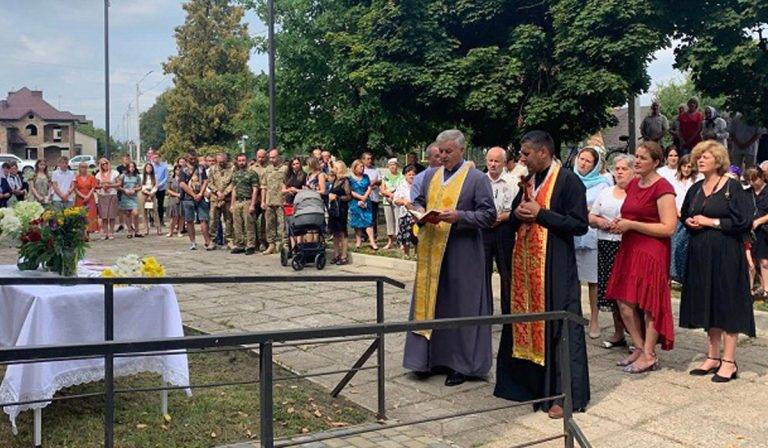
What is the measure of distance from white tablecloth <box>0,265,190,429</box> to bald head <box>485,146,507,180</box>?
3.78m

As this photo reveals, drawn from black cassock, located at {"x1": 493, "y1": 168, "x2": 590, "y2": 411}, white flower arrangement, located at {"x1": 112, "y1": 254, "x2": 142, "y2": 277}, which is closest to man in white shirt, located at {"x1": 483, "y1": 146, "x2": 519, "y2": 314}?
black cassock, located at {"x1": 493, "y1": 168, "x2": 590, "y2": 411}

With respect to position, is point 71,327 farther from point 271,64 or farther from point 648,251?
point 271,64

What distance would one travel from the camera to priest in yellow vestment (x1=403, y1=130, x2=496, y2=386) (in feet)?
18.6

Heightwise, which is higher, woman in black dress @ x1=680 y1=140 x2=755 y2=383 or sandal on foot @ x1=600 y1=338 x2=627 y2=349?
woman in black dress @ x1=680 y1=140 x2=755 y2=383

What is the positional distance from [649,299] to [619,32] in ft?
34.1

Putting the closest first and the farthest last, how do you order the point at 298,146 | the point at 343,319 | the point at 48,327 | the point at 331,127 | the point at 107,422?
the point at 107,422 → the point at 48,327 → the point at 343,319 → the point at 331,127 → the point at 298,146

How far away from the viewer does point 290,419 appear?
4.92 metres

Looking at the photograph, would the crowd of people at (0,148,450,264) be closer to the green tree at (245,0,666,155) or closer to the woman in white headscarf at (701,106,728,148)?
the green tree at (245,0,666,155)

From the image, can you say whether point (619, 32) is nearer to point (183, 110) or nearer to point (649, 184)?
point (649, 184)

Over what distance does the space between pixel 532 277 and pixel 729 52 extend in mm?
11307

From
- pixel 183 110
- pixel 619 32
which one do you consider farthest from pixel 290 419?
pixel 183 110

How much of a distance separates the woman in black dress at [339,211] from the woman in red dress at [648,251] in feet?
22.3

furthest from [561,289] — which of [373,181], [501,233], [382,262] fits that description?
[373,181]

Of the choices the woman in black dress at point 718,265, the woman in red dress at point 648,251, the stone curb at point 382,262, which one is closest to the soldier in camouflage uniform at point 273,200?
the stone curb at point 382,262
